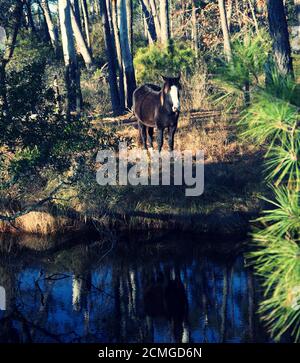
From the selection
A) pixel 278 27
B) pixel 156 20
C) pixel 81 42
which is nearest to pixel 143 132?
pixel 278 27

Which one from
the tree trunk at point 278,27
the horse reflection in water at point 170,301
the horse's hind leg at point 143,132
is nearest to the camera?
the horse reflection in water at point 170,301

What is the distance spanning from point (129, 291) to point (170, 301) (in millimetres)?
904

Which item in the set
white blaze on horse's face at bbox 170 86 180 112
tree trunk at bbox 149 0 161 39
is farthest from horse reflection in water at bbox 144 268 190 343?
tree trunk at bbox 149 0 161 39

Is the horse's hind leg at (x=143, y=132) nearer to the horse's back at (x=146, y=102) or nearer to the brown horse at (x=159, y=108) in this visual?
the brown horse at (x=159, y=108)

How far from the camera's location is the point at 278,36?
15.4m

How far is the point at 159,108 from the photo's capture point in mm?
16531

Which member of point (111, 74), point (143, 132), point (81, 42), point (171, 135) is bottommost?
point (171, 135)

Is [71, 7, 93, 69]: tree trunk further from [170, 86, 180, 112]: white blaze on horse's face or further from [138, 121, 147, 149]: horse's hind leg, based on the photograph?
[170, 86, 180, 112]: white blaze on horse's face

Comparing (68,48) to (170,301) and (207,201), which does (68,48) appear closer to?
(207,201)

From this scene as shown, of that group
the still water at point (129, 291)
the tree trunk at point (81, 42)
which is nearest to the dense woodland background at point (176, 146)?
the still water at point (129, 291)

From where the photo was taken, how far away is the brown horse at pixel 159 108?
15398 millimetres

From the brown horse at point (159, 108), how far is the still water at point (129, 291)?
115 inches
